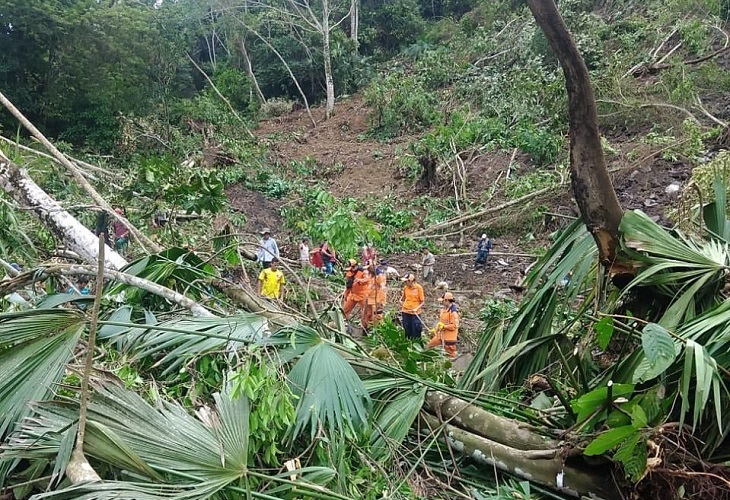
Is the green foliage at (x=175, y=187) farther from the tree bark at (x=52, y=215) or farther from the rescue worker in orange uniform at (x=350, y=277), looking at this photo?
the rescue worker in orange uniform at (x=350, y=277)

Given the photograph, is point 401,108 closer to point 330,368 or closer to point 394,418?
point 394,418

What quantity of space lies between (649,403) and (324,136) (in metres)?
20.1

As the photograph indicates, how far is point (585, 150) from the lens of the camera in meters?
2.83

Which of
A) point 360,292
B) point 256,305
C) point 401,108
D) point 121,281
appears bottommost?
point 360,292

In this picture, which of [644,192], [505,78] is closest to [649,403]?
[644,192]

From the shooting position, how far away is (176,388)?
2.55 meters

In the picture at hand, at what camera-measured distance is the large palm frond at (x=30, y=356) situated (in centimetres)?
222

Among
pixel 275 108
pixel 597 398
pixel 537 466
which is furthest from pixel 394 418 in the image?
pixel 275 108

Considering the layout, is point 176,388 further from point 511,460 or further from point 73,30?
point 73,30

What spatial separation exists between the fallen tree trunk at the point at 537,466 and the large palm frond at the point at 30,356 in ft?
5.26

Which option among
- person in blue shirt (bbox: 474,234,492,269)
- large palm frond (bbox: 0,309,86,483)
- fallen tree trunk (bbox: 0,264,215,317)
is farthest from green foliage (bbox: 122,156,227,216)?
person in blue shirt (bbox: 474,234,492,269)

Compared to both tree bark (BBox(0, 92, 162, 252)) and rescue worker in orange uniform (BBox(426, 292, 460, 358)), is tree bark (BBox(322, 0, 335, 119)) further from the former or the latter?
tree bark (BBox(0, 92, 162, 252))

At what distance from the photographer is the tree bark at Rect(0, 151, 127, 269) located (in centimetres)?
400

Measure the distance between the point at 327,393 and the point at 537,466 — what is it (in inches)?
34.9
